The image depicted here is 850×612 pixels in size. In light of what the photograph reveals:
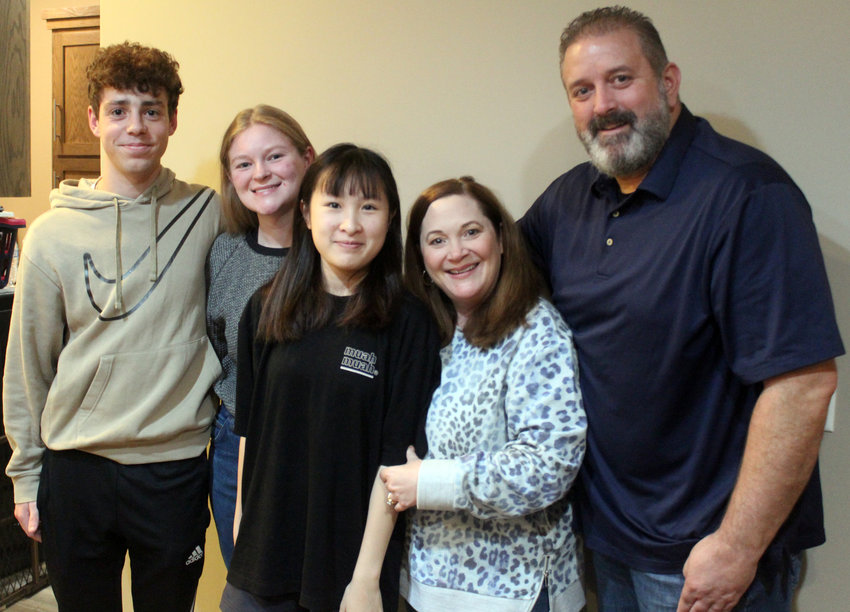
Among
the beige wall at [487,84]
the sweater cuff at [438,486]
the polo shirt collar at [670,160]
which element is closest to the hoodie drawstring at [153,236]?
the beige wall at [487,84]

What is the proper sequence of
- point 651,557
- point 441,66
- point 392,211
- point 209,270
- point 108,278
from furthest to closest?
point 441,66
point 209,270
point 108,278
point 392,211
point 651,557

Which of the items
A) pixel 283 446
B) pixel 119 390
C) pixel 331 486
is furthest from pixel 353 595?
pixel 119 390

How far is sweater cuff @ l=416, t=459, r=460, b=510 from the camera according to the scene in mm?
1245

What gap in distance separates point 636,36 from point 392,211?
0.60 metres

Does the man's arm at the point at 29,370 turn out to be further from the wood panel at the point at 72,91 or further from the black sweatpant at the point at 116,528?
the wood panel at the point at 72,91

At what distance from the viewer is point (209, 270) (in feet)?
5.56

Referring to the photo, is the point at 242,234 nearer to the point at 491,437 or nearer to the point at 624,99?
the point at 491,437

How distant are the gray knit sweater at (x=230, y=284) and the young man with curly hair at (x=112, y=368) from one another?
0.04m

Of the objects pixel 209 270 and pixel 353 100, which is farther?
pixel 353 100

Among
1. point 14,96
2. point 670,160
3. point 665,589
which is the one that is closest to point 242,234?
point 14,96

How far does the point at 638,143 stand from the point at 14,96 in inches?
55.8

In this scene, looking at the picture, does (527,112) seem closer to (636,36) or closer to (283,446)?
(636,36)

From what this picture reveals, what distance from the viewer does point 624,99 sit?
4.20ft

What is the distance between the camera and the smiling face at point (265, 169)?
158 cm
